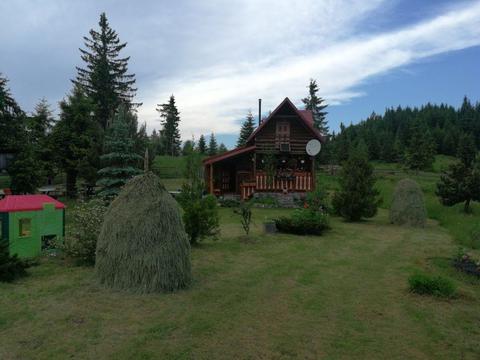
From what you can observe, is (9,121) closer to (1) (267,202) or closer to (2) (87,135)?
(2) (87,135)

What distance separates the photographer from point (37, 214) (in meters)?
10.2

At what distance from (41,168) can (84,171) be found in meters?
3.39

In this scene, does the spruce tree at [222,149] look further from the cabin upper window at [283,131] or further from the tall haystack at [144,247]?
A: the tall haystack at [144,247]

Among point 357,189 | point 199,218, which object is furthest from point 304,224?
point 357,189

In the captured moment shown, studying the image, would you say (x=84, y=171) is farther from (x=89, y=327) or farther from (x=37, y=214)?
(x=89, y=327)

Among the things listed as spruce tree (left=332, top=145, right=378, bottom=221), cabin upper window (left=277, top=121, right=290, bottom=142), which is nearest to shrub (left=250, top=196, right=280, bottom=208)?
cabin upper window (left=277, top=121, right=290, bottom=142)

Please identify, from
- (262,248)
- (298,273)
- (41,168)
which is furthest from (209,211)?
(41,168)

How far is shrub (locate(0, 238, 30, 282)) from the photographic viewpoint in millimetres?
7965

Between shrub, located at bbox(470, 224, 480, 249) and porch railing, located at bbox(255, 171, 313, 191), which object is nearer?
shrub, located at bbox(470, 224, 480, 249)

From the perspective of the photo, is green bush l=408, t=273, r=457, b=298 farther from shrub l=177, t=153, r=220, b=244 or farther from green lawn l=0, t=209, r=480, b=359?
shrub l=177, t=153, r=220, b=244

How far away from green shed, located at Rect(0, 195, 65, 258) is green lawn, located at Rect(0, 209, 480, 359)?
0.92m

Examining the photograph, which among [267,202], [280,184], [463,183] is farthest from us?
[280,184]

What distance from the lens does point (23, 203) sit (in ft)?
33.0

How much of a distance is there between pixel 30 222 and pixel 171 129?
60064mm
